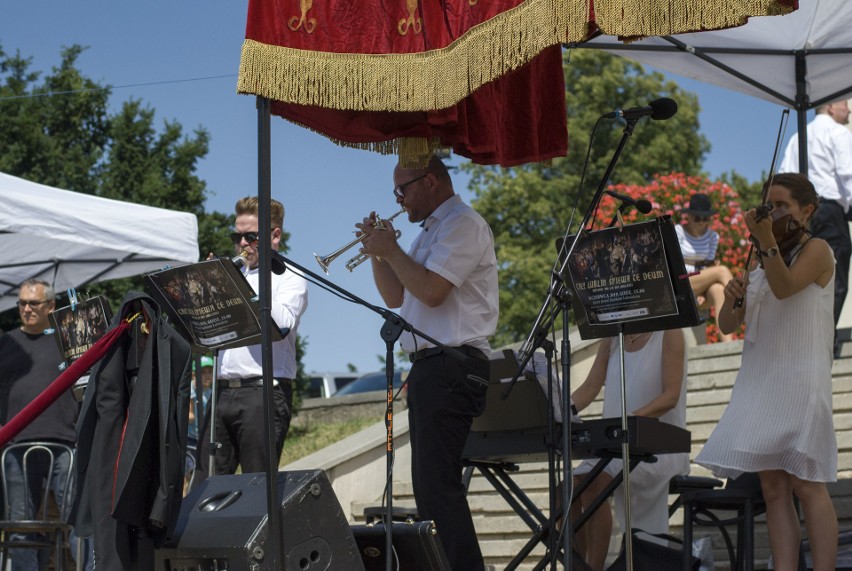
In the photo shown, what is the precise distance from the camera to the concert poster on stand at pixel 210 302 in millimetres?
5609

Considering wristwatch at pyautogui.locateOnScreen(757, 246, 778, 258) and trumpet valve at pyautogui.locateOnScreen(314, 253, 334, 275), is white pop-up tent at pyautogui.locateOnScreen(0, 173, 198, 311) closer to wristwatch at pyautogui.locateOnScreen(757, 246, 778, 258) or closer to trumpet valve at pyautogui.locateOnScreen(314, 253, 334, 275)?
trumpet valve at pyautogui.locateOnScreen(314, 253, 334, 275)

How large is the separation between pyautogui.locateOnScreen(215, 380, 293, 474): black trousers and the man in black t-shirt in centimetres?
153

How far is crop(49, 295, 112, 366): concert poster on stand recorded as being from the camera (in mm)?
6391

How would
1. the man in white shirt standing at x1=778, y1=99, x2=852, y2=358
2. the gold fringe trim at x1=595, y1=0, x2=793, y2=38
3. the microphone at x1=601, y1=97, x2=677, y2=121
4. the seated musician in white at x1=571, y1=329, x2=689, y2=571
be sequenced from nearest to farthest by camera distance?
the gold fringe trim at x1=595, y1=0, x2=793, y2=38, the microphone at x1=601, y1=97, x2=677, y2=121, the seated musician in white at x1=571, y1=329, x2=689, y2=571, the man in white shirt standing at x1=778, y1=99, x2=852, y2=358

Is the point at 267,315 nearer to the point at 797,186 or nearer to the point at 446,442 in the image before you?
the point at 446,442

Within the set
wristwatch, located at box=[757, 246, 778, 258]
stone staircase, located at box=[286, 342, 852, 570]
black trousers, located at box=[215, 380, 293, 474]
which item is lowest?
stone staircase, located at box=[286, 342, 852, 570]

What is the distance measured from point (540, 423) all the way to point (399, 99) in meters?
1.66

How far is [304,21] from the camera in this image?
443 centimetres

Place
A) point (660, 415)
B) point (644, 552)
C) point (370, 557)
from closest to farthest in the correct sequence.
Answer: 1. point (370, 557)
2. point (644, 552)
3. point (660, 415)

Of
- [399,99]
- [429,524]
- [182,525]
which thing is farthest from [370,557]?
Result: [399,99]

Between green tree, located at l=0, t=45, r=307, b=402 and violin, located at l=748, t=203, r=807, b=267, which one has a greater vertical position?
green tree, located at l=0, t=45, r=307, b=402

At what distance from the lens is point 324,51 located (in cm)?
441

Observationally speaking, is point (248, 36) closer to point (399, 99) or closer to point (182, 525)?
point (399, 99)

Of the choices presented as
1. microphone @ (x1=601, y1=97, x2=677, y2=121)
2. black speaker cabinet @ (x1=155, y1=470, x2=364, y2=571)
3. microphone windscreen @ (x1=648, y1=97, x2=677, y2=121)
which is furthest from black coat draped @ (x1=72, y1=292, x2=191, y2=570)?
microphone windscreen @ (x1=648, y1=97, x2=677, y2=121)
